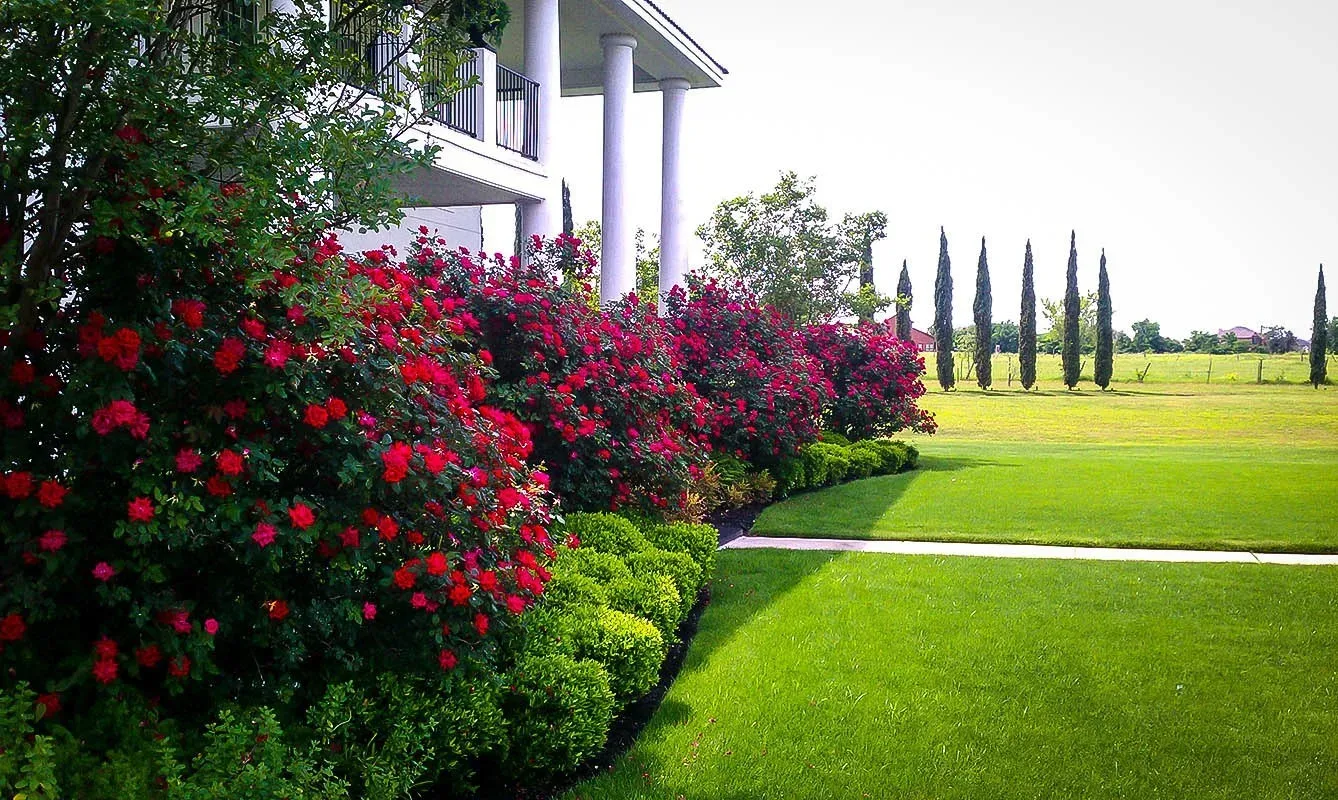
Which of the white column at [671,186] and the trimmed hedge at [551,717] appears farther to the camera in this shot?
the white column at [671,186]

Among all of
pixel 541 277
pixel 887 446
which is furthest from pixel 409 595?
pixel 887 446

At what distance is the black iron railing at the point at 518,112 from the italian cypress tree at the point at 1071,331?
33.9 metres

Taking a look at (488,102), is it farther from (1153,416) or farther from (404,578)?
(1153,416)

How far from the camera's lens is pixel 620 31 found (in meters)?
13.6

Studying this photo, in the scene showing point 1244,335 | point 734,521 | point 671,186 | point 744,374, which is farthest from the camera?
point 1244,335

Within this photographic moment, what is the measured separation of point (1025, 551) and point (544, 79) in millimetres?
7129

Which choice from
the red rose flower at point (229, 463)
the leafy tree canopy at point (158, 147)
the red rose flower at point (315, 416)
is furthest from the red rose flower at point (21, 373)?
the red rose flower at point (315, 416)

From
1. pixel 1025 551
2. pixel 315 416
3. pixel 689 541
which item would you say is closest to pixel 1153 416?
pixel 1025 551

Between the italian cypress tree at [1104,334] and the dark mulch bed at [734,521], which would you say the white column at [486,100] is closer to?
the dark mulch bed at [734,521]

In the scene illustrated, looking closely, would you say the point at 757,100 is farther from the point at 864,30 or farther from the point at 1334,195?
the point at 1334,195

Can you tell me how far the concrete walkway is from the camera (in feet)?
27.8

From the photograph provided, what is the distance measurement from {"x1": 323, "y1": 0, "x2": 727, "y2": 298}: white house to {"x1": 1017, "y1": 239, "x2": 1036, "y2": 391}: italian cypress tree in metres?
27.9

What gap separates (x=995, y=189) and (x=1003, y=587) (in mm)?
18325

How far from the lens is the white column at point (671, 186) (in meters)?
15.8
